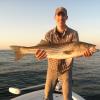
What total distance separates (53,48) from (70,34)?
663 millimetres

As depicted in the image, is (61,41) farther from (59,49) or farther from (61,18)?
→ (61,18)

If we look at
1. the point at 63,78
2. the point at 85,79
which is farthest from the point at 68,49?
the point at 85,79

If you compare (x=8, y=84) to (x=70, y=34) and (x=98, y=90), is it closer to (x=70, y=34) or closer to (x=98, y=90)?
(x=98, y=90)

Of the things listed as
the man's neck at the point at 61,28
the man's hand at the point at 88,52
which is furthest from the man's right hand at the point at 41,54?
the man's hand at the point at 88,52

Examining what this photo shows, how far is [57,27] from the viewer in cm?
755

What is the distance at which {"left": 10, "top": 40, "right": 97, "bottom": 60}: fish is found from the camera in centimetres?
702

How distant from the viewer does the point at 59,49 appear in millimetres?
7188

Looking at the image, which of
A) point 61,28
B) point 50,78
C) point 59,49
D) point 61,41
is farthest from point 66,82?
point 61,28

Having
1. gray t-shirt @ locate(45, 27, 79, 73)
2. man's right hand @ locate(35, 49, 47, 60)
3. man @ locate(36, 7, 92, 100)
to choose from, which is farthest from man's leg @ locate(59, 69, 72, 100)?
man's right hand @ locate(35, 49, 47, 60)

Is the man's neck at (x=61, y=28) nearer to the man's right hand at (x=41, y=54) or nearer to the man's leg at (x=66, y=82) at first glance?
the man's right hand at (x=41, y=54)

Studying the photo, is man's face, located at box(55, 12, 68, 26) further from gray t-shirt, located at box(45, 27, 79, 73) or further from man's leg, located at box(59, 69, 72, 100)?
man's leg, located at box(59, 69, 72, 100)

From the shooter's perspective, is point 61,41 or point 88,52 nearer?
point 88,52

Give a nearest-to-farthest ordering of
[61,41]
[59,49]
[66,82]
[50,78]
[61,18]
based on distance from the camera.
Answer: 1. [59,49]
2. [61,18]
3. [61,41]
4. [66,82]
5. [50,78]

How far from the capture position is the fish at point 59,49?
23.0ft
